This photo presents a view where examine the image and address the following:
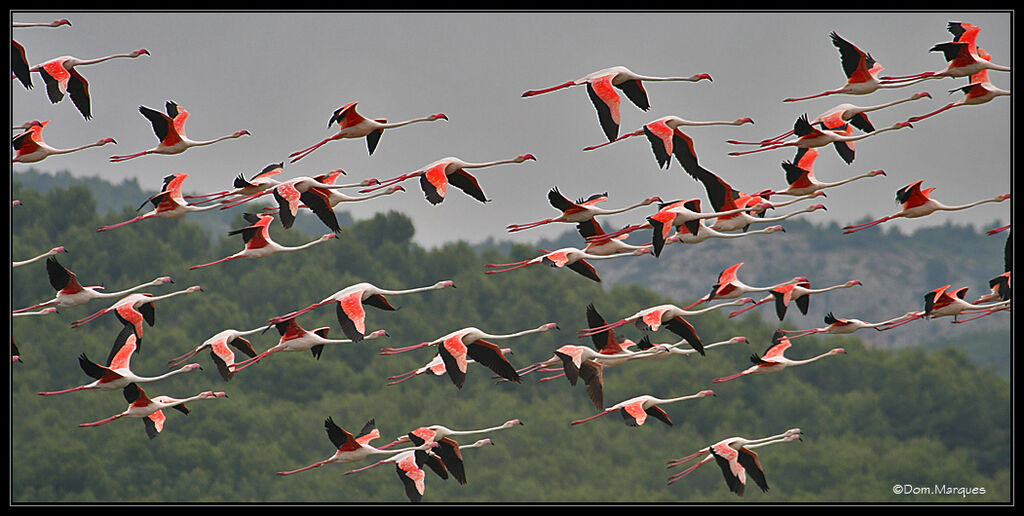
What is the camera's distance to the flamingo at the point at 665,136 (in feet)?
56.4

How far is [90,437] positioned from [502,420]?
17.0 meters

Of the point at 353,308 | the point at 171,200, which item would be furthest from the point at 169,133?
the point at 353,308

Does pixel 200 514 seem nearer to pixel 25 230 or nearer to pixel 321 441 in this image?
pixel 321 441

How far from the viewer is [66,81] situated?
17.6 metres

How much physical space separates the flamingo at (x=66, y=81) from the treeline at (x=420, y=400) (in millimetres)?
39827

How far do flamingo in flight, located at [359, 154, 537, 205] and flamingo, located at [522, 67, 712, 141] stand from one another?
4.57 feet

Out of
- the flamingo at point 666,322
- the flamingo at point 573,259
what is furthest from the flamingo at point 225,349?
the flamingo at point 666,322

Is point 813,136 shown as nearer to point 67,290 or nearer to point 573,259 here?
point 573,259

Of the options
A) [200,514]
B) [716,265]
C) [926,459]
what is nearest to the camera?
[200,514]

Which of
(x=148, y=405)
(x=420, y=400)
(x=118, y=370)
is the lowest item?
(x=420, y=400)

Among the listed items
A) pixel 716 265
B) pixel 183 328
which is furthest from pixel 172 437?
pixel 716 265

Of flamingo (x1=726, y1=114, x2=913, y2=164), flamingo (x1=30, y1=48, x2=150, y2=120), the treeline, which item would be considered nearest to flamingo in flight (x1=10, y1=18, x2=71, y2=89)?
flamingo (x1=30, y1=48, x2=150, y2=120)

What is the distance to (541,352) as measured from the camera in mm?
70500

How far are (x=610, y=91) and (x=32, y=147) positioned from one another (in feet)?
24.0
